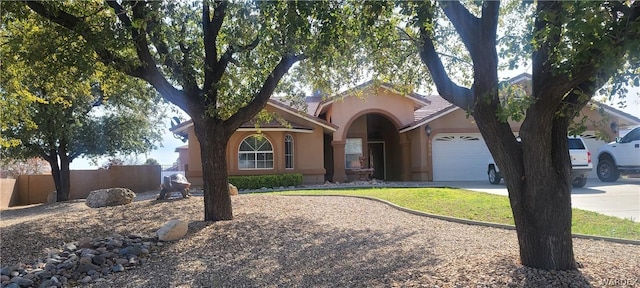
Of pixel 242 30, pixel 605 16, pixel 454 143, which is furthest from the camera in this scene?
pixel 454 143

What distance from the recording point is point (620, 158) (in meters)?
15.9

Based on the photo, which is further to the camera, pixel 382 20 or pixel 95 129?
pixel 95 129

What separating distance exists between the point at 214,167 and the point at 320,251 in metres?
3.36

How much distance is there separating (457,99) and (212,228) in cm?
535

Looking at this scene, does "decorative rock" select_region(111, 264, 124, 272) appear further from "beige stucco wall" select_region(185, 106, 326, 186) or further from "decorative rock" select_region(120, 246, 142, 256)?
"beige stucco wall" select_region(185, 106, 326, 186)

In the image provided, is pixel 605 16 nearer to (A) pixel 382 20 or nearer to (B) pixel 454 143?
(A) pixel 382 20

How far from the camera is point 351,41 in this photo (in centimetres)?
739

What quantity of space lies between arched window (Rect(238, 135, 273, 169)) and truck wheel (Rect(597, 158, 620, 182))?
14.0 m

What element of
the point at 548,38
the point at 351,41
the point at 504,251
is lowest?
the point at 504,251

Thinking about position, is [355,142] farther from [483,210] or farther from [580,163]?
[483,210]

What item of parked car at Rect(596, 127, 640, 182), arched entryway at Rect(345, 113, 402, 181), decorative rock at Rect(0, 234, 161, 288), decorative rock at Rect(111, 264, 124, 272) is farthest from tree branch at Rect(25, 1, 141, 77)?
parked car at Rect(596, 127, 640, 182)

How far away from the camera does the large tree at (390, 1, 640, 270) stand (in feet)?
13.1

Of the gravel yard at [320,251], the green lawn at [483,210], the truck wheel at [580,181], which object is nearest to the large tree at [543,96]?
the gravel yard at [320,251]

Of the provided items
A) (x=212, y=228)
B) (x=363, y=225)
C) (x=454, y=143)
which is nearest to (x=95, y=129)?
(x=212, y=228)
